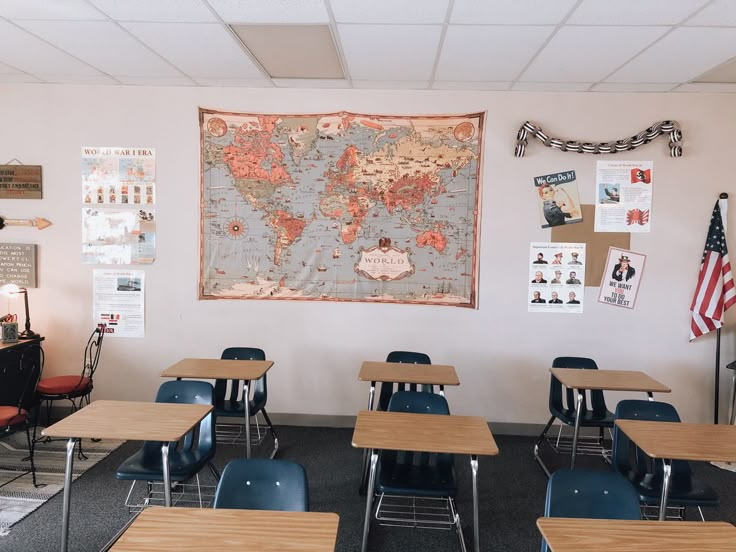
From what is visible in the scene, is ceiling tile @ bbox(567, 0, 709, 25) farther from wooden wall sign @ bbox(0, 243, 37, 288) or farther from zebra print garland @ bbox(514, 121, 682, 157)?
wooden wall sign @ bbox(0, 243, 37, 288)

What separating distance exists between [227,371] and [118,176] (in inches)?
88.8

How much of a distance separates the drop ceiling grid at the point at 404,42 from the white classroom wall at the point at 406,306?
0.19 meters

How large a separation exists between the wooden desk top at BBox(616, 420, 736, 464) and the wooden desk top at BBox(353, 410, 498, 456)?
2.61 feet

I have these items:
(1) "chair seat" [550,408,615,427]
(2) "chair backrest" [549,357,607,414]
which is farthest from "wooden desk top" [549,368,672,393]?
(1) "chair seat" [550,408,615,427]

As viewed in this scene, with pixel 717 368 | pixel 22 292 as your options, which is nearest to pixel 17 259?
pixel 22 292

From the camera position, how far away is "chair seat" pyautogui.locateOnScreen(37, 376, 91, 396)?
12.8ft

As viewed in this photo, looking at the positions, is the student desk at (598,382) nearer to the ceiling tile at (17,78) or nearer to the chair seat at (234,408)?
the chair seat at (234,408)

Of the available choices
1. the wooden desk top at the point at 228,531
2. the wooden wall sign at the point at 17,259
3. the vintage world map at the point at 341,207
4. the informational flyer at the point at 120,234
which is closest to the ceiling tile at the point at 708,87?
the vintage world map at the point at 341,207

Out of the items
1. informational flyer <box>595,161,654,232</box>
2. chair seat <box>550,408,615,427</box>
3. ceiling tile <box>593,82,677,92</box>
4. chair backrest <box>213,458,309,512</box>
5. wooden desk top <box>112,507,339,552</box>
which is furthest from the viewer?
informational flyer <box>595,161,654,232</box>

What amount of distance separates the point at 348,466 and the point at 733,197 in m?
4.08

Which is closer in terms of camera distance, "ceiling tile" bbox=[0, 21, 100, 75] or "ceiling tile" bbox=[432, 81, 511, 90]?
"ceiling tile" bbox=[0, 21, 100, 75]

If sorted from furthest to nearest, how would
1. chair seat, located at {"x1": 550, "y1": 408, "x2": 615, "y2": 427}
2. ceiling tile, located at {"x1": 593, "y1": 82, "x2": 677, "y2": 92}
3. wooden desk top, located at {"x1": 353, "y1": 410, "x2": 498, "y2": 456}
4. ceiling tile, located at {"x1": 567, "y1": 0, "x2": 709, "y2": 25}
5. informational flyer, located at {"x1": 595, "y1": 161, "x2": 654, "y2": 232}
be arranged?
informational flyer, located at {"x1": 595, "y1": 161, "x2": 654, "y2": 232}
ceiling tile, located at {"x1": 593, "y1": 82, "x2": 677, "y2": 92}
chair seat, located at {"x1": 550, "y1": 408, "x2": 615, "y2": 427}
ceiling tile, located at {"x1": 567, "y1": 0, "x2": 709, "y2": 25}
wooden desk top, located at {"x1": 353, "y1": 410, "x2": 498, "y2": 456}

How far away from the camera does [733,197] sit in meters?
4.22

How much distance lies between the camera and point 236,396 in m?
4.04
